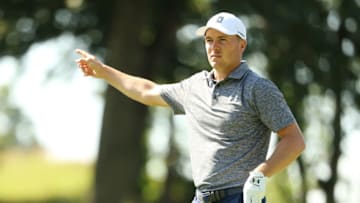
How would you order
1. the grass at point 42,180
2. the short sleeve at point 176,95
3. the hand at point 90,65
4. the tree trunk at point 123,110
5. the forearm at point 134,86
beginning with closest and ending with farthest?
the short sleeve at point 176,95 → the forearm at point 134,86 → the hand at point 90,65 → the tree trunk at point 123,110 → the grass at point 42,180

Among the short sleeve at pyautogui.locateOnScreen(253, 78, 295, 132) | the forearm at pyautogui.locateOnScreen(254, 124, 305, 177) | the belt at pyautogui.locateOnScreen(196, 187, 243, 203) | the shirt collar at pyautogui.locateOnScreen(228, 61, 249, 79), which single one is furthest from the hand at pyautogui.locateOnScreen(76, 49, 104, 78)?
the forearm at pyautogui.locateOnScreen(254, 124, 305, 177)

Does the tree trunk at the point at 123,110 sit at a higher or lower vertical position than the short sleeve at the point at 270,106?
higher

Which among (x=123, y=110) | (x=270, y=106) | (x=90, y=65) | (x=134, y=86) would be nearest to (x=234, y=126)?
(x=270, y=106)

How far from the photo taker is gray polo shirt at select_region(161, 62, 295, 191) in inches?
220

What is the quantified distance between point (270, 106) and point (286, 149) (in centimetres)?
25

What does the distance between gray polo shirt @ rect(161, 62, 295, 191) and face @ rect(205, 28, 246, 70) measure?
0.06 meters

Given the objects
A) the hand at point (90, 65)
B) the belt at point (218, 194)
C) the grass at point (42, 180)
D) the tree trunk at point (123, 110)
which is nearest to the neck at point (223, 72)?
the belt at point (218, 194)

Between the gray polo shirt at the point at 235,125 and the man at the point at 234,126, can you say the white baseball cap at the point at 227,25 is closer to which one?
the man at the point at 234,126

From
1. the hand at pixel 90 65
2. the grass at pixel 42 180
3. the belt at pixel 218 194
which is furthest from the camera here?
the grass at pixel 42 180

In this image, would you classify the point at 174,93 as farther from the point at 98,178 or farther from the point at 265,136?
the point at 98,178

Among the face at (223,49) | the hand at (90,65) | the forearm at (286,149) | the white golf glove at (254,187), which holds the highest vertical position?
the hand at (90,65)

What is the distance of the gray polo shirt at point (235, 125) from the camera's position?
5598 mm

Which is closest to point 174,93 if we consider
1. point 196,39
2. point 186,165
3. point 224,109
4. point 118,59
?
point 224,109

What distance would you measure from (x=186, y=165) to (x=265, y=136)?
70.3 ft
